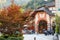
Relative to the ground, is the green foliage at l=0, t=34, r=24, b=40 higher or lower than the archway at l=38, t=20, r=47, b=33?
lower

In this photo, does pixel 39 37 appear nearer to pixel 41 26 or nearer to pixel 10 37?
pixel 41 26

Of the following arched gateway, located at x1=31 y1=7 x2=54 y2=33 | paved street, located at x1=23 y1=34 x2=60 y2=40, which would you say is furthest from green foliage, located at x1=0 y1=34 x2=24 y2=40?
arched gateway, located at x1=31 y1=7 x2=54 y2=33

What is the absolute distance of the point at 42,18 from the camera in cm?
1470

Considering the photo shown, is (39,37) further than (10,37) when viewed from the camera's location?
Yes

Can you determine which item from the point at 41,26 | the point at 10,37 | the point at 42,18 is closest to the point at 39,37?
the point at 41,26

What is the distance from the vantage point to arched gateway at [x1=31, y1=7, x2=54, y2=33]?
46.4ft

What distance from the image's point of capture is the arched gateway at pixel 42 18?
14.2 m

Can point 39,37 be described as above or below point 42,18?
below

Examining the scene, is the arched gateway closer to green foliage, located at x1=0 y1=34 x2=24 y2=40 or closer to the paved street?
the paved street

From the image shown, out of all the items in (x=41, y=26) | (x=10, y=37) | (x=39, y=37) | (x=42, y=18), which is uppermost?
(x=42, y=18)

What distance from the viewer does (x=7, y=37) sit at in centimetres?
1096

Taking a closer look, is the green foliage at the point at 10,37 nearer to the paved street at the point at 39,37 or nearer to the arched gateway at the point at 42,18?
the paved street at the point at 39,37

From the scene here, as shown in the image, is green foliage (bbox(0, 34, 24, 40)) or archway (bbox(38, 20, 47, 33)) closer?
green foliage (bbox(0, 34, 24, 40))

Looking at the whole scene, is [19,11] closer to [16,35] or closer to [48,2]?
[16,35]
